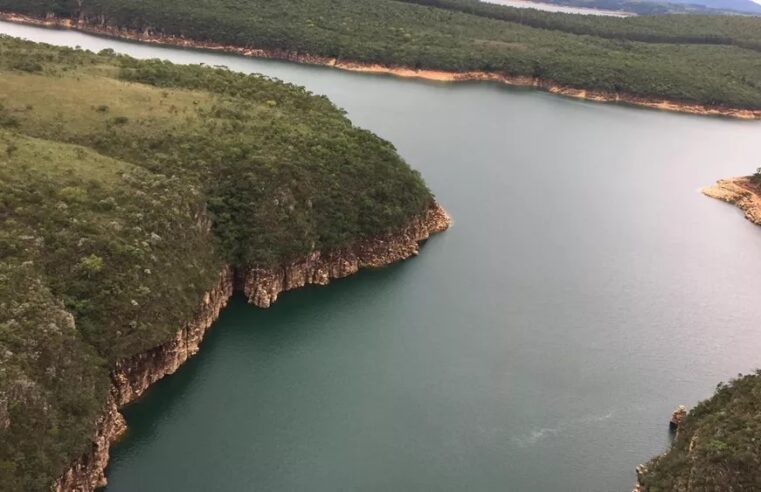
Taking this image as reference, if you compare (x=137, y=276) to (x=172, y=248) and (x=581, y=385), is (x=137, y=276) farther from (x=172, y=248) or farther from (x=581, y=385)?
(x=581, y=385)

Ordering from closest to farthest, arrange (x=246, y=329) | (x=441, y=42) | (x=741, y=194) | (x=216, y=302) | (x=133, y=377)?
(x=133, y=377), (x=216, y=302), (x=246, y=329), (x=741, y=194), (x=441, y=42)

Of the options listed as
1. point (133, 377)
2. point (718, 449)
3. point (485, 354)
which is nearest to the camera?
point (718, 449)

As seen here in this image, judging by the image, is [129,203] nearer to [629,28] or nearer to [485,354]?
[485,354]

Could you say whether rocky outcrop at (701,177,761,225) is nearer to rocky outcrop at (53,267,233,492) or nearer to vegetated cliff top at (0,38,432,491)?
vegetated cliff top at (0,38,432,491)

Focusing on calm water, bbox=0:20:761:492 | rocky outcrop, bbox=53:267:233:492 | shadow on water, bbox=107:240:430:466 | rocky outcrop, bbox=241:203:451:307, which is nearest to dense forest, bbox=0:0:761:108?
calm water, bbox=0:20:761:492

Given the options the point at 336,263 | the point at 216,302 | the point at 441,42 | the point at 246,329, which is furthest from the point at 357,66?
the point at 246,329

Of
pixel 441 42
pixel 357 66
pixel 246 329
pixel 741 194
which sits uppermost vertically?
pixel 441 42
